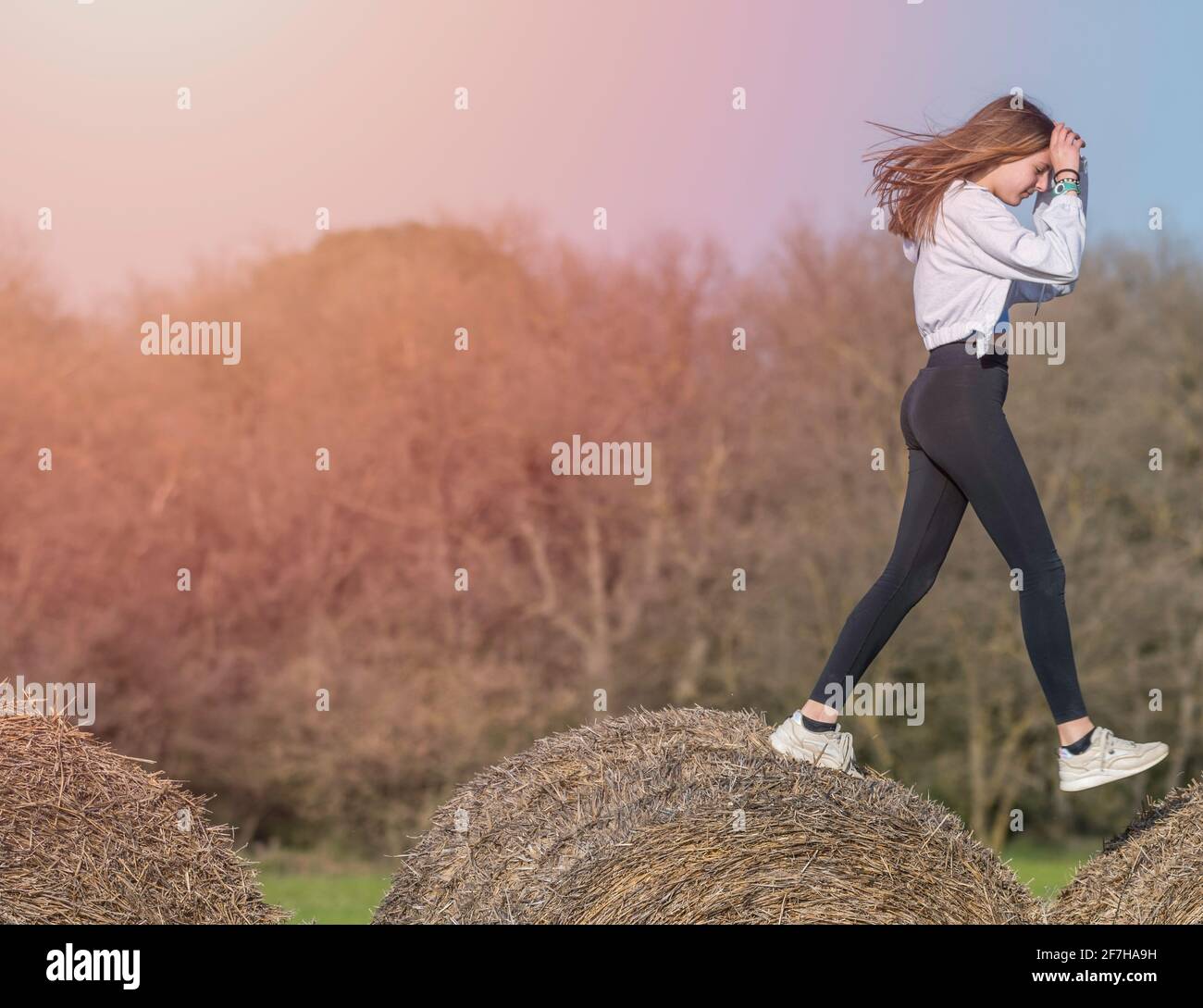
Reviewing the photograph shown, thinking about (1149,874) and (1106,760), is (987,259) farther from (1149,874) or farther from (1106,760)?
(1149,874)

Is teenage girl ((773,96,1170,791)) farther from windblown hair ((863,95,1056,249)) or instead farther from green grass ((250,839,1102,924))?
green grass ((250,839,1102,924))

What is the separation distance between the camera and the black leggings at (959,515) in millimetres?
4652

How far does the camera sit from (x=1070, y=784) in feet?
15.5

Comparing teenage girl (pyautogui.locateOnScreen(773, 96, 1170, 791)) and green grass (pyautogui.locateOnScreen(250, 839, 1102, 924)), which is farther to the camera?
green grass (pyautogui.locateOnScreen(250, 839, 1102, 924))

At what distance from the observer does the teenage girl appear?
15.3 ft

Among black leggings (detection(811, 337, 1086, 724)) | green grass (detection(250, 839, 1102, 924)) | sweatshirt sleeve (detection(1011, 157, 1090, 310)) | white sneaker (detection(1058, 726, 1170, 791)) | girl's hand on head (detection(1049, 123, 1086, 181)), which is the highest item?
girl's hand on head (detection(1049, 123, 1086, 181))

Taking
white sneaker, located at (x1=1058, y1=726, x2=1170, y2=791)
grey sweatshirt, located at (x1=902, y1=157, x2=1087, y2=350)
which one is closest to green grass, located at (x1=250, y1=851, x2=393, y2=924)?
white sneaker, located at (x1=1058, y1=726, x2=1170, y2=791)

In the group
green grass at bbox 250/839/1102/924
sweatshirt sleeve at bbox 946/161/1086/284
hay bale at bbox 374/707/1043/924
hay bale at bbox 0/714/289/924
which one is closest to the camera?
hay bale at bbox 374/707/1043/924

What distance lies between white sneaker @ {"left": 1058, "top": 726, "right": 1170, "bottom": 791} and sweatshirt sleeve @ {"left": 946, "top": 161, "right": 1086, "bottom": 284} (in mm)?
1538

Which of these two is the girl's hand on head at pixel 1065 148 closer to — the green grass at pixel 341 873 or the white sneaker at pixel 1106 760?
the white sneaker at pixel 1106 760

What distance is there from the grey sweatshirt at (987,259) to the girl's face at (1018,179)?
0.22 feet

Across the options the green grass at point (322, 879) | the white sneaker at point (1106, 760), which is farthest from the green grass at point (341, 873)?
the white sneaker at point (1106, 760)
